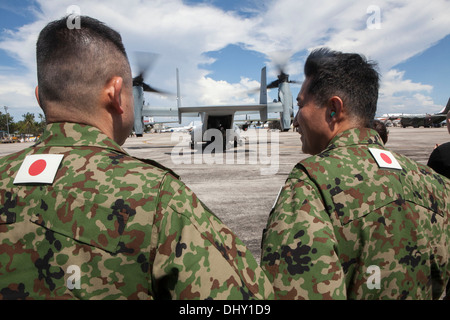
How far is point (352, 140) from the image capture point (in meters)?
1.51

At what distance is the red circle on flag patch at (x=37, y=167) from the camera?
104cm

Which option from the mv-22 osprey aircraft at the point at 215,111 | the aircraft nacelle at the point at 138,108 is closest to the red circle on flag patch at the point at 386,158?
the mv-22 osprey aircraft at the point at 215,111

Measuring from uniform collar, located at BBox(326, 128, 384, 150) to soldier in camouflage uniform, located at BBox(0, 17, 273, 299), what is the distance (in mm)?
781

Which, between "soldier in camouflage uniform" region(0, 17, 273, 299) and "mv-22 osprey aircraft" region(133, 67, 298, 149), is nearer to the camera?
"soldier in camouflage uniform" region(0, 17, 273, 299)

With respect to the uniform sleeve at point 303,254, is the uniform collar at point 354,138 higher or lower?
higher

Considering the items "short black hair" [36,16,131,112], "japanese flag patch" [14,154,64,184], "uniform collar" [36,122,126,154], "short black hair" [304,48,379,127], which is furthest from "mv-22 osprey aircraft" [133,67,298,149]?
"japanese flag patch" [14,154,64,184]

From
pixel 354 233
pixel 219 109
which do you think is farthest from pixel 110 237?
pixel 219 109

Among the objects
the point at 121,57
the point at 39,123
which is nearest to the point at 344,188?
the point at 121,57

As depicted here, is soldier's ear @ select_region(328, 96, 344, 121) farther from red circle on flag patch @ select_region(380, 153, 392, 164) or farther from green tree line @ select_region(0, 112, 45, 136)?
green tree line @ select_region(0, 112, 45, 136)

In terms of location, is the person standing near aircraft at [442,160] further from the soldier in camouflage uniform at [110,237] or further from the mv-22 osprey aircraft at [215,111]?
the mv-22 osprey aircraft at [215,111]

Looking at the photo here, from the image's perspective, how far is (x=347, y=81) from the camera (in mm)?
1565

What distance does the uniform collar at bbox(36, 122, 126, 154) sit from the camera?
3.80 ft

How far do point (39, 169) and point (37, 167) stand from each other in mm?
15

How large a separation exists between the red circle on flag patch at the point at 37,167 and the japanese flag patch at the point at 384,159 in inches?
55.6
